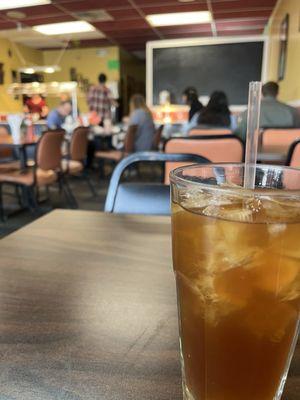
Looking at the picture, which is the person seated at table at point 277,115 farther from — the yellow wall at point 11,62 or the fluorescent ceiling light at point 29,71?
the yellow wall at point 11,62

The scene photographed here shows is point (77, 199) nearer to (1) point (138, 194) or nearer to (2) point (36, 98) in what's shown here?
(1) point (138, 194)

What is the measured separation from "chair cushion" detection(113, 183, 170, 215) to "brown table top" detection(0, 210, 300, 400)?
1.28ft

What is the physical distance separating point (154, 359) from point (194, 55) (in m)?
8.00

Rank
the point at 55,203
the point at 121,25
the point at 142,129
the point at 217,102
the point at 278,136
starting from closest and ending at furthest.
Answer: the point at 278,136 → the point at 217,102 → the point at 55,203 → the point at 142,129 → the point at 121,25

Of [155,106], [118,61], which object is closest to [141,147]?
[155,106]

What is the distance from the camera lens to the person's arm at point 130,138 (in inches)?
202

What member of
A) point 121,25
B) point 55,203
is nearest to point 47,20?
point 121,25

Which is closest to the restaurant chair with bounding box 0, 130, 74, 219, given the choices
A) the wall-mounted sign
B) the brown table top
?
the brown table top

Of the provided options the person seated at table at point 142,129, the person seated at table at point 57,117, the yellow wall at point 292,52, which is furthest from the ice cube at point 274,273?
the person seated at table at point 57,117

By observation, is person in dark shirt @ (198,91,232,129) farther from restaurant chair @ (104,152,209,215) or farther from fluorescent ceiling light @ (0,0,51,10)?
fluorescent ceiling light @ (0,0,51,10)

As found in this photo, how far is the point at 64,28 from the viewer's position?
720 centimetres

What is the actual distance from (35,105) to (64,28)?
8.65 feet

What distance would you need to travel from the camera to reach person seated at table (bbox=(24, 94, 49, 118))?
9277 millimetres

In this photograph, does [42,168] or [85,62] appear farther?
[85,62]
